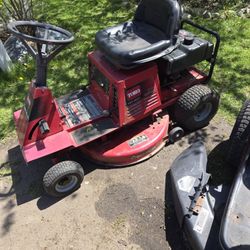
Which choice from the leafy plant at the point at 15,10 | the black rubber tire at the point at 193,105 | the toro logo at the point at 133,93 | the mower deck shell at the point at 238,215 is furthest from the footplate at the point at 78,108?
the leafy plant at the point at 15,10

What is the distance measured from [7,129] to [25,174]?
1.00 m

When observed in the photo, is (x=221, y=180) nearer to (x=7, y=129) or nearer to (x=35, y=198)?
(x=35, y=198)

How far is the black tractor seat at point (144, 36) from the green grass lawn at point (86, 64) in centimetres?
156

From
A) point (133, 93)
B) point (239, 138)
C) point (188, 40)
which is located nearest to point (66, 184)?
point (133, 93)

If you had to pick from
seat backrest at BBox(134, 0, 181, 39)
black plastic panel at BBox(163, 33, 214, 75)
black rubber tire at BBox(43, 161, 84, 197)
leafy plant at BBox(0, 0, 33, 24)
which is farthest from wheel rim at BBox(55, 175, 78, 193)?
leafy plant at BBox(0, 0, 33, 24)

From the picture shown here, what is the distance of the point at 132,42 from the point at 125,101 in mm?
831

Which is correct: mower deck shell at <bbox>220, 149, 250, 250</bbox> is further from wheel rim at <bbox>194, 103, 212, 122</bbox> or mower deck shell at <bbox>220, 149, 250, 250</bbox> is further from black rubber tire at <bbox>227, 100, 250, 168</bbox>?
wheel rim at <bbox>194, 103, 212, 122</bbox>

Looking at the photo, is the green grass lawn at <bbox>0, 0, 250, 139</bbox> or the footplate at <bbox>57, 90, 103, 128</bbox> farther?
the green grass lawn at <bbox>0, 0, 250, 139</bbox>

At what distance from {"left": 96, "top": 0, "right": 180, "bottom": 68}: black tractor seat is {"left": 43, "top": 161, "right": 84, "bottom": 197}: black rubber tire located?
1.33 meters

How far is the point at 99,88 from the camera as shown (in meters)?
4.57

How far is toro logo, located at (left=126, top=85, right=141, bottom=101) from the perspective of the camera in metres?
4.17

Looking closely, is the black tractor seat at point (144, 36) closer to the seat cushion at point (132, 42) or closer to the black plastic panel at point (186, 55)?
the seat cushion at point (132, 42)

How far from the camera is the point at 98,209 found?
13.4 feet

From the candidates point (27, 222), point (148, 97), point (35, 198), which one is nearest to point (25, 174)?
point (35, 198)
